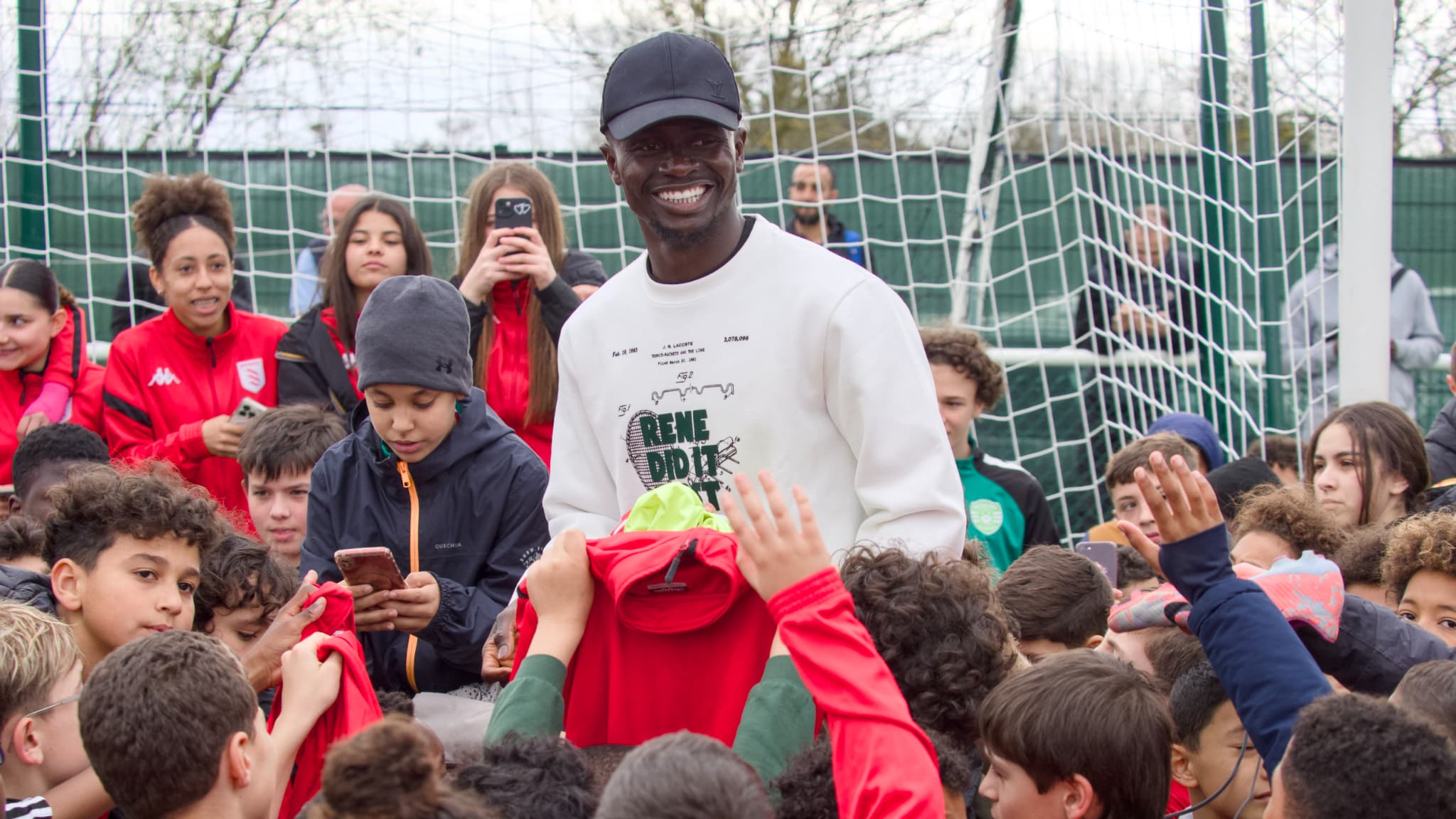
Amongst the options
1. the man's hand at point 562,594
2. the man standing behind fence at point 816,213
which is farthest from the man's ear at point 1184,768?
the man standing behind fence at point 816,213

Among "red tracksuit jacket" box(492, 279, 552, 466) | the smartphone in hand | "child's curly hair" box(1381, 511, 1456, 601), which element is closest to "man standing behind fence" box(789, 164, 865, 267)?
"red tracksuit jacket" box(492, 279, 552, 466)

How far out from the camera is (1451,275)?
8.30m

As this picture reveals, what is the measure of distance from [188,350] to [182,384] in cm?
12

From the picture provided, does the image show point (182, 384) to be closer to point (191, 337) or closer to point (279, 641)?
point (191, 337)

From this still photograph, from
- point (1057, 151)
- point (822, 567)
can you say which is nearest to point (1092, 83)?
point (1057, 151)

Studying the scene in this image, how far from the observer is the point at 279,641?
2.68m

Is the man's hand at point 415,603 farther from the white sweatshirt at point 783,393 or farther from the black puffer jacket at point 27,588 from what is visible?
the black puffer jacket at point 27,588

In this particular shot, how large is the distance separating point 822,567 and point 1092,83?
4.63 meters

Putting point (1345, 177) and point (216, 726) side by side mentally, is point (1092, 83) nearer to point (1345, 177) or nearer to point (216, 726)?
point (1345, 177)

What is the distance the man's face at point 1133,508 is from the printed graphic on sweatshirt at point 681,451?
2.34m

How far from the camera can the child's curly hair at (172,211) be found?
4465mm

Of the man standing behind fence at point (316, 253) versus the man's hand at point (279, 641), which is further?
the man standing behind fence at point (316, 253)

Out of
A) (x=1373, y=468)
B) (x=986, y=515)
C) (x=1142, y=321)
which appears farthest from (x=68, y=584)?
(x=1142, y=321)

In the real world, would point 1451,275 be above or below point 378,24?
below
